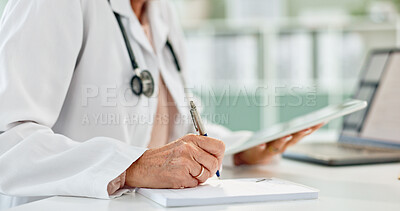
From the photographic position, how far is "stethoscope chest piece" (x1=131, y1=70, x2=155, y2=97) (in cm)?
118

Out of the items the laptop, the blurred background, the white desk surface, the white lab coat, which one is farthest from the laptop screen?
the blurred background

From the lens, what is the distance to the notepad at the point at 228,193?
73 centimetres

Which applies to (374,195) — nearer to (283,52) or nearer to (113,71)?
(113,71)

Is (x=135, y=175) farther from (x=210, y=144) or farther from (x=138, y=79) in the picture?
(x=138, y=79)

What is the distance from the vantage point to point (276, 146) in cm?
122

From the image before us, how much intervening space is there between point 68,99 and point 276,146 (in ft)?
1.84

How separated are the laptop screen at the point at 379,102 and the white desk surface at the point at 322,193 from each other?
245mm

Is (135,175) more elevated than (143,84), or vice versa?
(143,84)

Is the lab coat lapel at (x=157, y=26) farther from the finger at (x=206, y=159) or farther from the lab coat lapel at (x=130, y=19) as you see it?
the finger at (x=206, y=159)

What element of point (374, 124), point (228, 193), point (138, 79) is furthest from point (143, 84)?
point (374, 124)

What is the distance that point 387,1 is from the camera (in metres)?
4.03

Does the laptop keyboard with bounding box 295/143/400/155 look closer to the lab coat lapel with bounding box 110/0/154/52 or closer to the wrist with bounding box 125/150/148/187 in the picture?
the lab coat lapel with bounding box 110/0/154/52

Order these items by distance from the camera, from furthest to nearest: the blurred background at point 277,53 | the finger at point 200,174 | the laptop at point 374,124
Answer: the blurred background at point 277,53, the laptop at point 374,124, the finger at point 200,174

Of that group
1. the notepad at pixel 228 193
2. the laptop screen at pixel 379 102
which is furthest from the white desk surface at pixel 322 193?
the laptop screen at pixel 379 102
